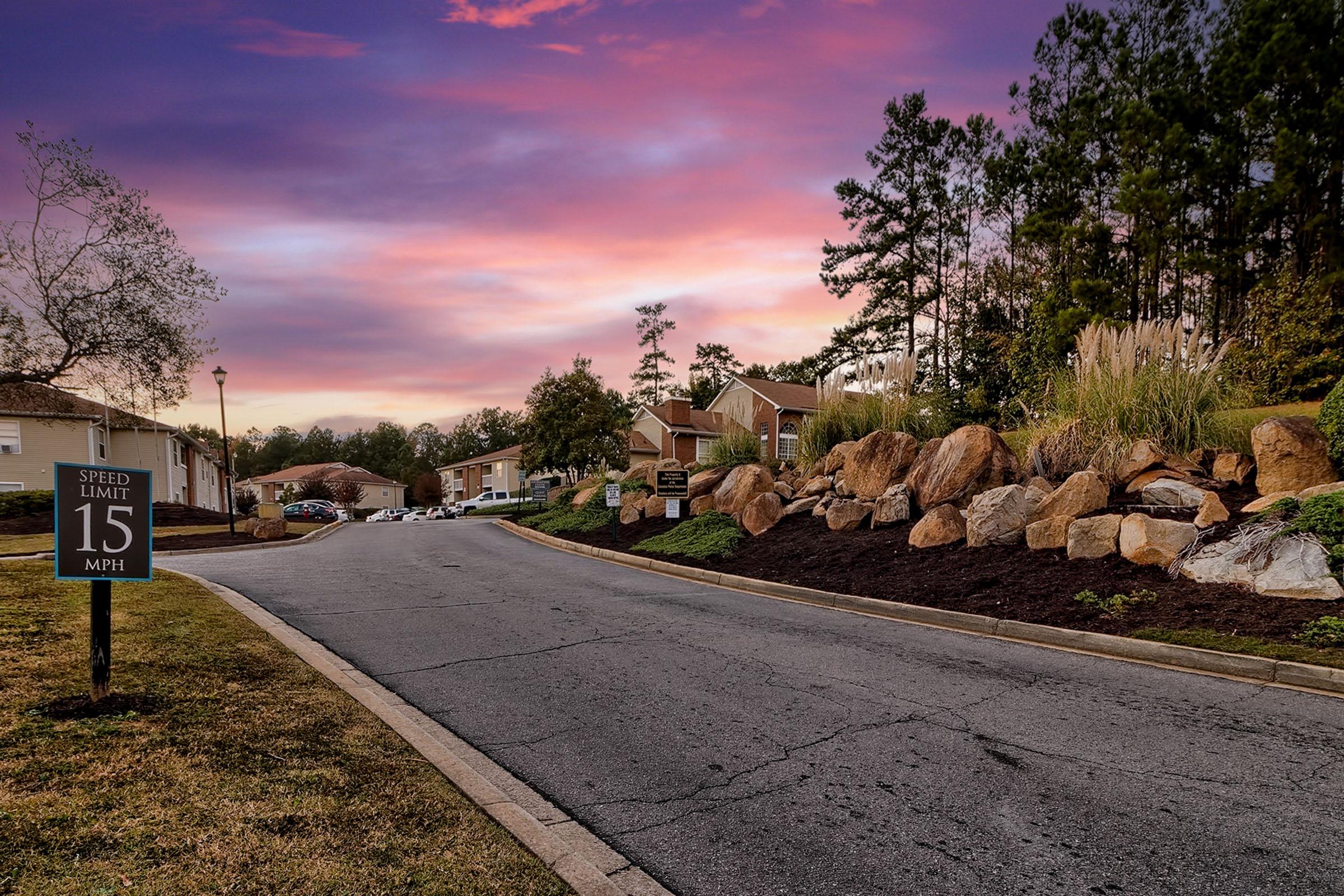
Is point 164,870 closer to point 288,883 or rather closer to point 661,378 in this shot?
point 288,883

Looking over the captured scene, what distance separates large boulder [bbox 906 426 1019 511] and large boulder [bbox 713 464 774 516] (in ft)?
12.8

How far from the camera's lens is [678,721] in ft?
16.3

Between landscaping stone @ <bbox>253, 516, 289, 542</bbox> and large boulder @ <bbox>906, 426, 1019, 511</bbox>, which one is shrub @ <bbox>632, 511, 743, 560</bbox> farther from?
landscaping stone @ <bbox>253, 516, 289, 542</bbox>

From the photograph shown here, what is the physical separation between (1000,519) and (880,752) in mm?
7078

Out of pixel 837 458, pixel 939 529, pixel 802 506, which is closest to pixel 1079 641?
pixel 939 529

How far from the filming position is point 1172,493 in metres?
9.48

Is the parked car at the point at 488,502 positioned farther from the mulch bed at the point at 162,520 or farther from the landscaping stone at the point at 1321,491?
the landscaping stone at the point at 1321,491

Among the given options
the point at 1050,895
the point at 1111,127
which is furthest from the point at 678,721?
the point at 1111,127

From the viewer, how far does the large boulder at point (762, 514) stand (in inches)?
585

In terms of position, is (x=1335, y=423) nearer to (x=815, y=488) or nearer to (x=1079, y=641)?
(x=1079, y=641)

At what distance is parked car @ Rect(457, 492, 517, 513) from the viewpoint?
171 ft

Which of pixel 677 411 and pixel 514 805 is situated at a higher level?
pixel 677 411

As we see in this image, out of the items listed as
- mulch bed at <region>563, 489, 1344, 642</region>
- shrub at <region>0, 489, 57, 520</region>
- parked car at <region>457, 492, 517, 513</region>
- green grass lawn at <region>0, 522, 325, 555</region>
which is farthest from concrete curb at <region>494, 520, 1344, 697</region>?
parked car at <region>457, 492, 517, 513</region>

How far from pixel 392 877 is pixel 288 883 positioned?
1.25ft
